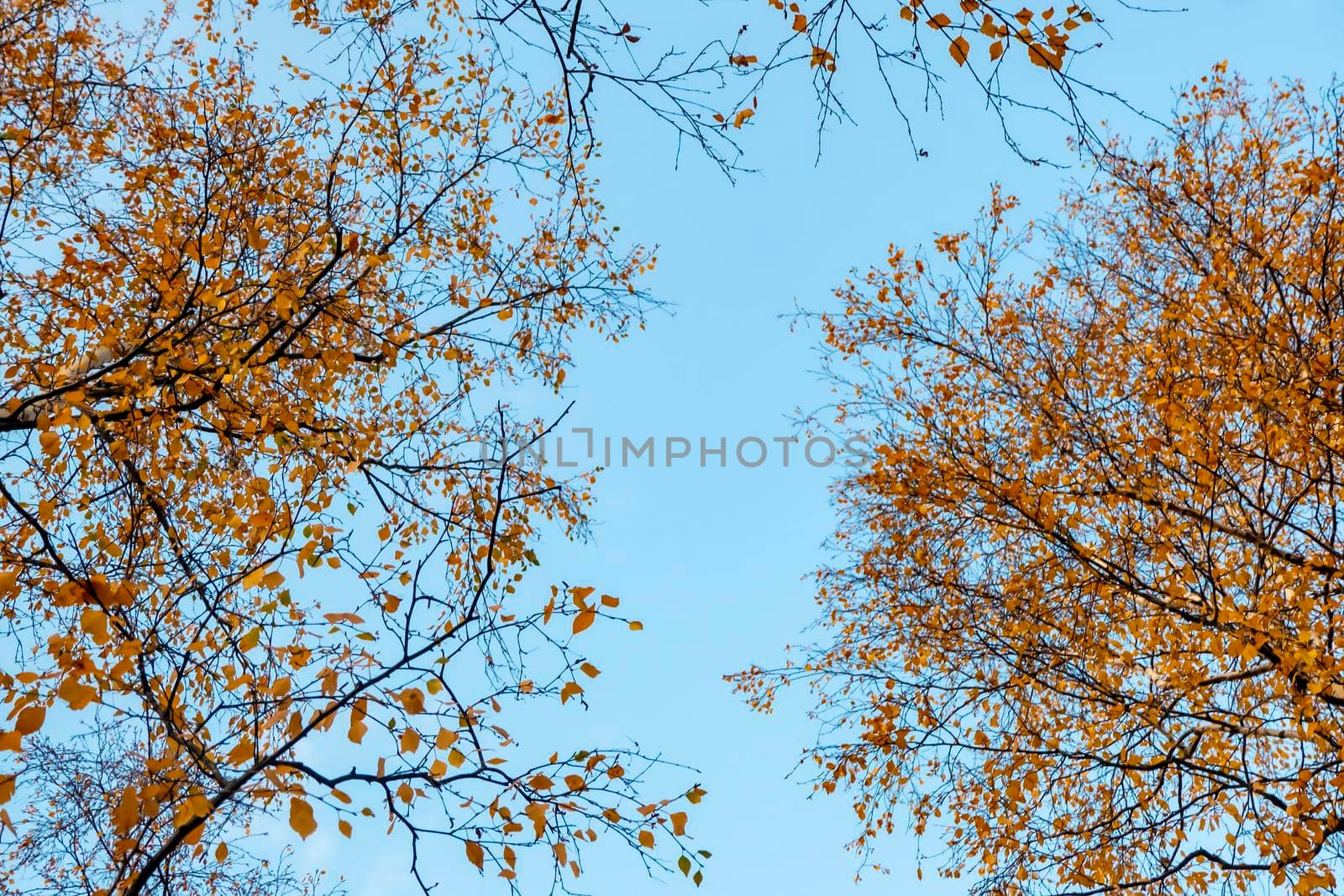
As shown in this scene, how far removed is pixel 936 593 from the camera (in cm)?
653

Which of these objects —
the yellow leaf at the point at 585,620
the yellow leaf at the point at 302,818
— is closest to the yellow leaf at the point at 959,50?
the yellow leaf at the point at 585,620

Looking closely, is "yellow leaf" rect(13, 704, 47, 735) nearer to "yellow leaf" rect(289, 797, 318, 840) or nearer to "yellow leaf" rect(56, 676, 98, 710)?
"yellow leaf" rect(56, 676, 98, 710)

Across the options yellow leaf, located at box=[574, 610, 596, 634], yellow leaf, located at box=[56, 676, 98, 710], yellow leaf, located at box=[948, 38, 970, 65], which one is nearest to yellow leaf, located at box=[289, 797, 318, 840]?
yellow leaf, located at box=[56, 676, 98, 710]

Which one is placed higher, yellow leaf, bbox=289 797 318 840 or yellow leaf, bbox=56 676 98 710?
yellow leaf, bbox=56 676 98 710

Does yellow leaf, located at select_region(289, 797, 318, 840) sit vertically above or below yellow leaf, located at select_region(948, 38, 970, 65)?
below

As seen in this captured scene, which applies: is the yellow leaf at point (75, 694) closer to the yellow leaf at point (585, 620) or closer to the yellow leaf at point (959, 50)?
the yellow leaf at point (585, 620)

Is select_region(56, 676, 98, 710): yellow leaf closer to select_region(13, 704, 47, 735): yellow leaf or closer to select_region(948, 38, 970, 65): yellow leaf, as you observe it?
select_region(13, 704, 47, 735): yellow leaf

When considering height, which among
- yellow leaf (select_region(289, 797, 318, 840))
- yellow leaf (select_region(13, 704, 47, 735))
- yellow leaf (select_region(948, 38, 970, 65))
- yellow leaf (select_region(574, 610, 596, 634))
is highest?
yellow leaf (select_region(948, 38, 970, 65))

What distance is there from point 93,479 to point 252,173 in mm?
2359

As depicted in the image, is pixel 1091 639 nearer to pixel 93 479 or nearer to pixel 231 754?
pixel 231 754

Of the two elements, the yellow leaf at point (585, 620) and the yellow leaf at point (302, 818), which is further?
the yellow leaf at point (585, 620)

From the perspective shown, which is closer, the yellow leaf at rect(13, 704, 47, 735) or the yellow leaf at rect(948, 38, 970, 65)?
the yellow leaf at rect(13, 704, 47, 735)

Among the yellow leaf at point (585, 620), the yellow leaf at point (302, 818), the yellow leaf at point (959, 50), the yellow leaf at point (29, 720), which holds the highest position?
the yellow leaf at point (959, 50)

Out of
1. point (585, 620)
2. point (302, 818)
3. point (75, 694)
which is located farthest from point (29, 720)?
point (585, 620)
